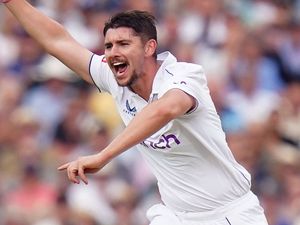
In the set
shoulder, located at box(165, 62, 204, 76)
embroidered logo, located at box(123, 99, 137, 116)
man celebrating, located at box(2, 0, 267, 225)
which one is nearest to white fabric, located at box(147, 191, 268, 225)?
man celebrating, located at box(2, 0, 267, 225)

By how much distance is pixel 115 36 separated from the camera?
19.3ft

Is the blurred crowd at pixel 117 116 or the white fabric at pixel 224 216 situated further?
the blurred crowd at pixel 117 116

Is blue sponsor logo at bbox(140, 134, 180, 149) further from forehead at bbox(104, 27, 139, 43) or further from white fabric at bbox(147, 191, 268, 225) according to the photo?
forehead at bbox(104, 27, 139, 43)

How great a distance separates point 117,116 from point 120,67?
4804 millimetres

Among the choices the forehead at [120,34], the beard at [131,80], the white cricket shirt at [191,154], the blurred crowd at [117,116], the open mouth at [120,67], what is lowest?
the blurred crowd at [117,116]

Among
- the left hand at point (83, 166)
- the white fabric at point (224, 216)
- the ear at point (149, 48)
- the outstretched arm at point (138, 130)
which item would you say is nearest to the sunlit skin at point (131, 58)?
the ear at point (149, 48)

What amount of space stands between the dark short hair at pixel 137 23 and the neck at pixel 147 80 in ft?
0.50

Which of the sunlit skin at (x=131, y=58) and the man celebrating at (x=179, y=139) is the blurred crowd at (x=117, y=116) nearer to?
the man celebrating at (x=179, y=139)

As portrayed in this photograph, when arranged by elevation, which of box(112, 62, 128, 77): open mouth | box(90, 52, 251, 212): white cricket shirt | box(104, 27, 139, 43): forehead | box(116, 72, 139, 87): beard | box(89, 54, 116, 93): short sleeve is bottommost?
box(90, 52, 251, 212): white cricket shirt

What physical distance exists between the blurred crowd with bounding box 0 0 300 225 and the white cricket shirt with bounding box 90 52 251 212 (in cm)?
344

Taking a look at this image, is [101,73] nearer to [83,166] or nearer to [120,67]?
[120,67]

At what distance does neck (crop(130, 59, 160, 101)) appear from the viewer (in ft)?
19.5

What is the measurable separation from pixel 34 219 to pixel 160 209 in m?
3.79

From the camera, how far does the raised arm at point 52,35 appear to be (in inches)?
257
